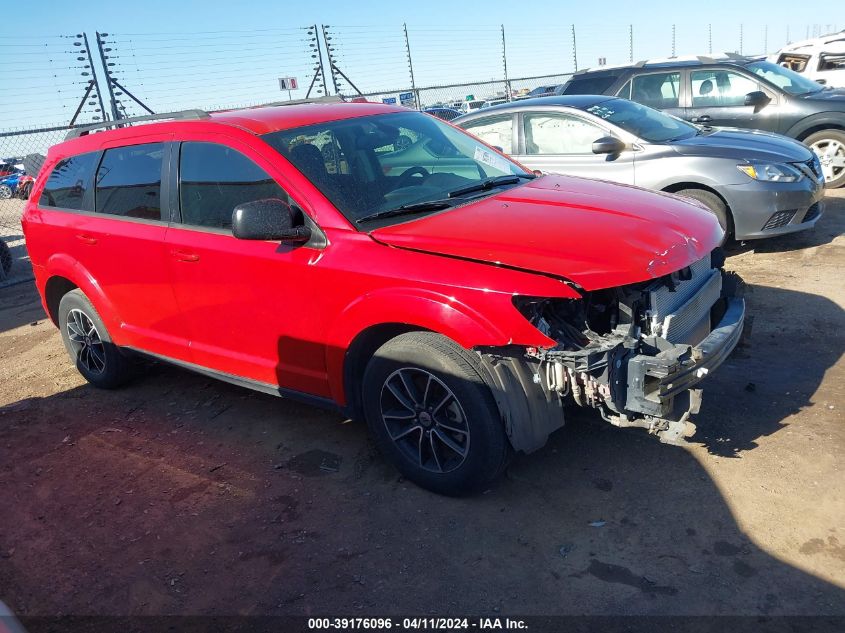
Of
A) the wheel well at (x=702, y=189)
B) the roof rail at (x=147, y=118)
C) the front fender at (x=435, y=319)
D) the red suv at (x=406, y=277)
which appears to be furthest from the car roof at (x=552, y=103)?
the front fender at (x=435, y=319)

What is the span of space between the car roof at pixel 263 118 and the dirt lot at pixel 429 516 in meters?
1.84

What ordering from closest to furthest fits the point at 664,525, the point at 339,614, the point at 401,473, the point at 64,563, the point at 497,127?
the point at 339,614 → the point at 664,525 → the point at 64,563 → the point at 401,473 → the point at 497,127

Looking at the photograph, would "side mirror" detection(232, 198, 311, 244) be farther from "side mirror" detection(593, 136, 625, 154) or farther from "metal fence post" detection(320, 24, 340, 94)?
"metal fence post" detection(320, 24, 340, 94)

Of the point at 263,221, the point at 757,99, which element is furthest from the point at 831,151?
the point at 263,221

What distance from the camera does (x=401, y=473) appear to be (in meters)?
3.72

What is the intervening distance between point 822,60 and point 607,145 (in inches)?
380

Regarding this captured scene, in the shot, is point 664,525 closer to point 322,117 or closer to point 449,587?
point 449,587

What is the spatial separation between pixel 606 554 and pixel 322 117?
2835 mm

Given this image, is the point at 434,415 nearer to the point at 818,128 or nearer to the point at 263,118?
the point at 263,118

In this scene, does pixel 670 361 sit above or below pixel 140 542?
above

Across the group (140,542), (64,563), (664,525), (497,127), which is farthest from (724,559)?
(497,127)

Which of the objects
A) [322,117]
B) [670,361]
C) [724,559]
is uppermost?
[322,117]

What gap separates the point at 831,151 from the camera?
9.56 metres

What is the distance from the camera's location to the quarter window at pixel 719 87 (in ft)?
30.7
